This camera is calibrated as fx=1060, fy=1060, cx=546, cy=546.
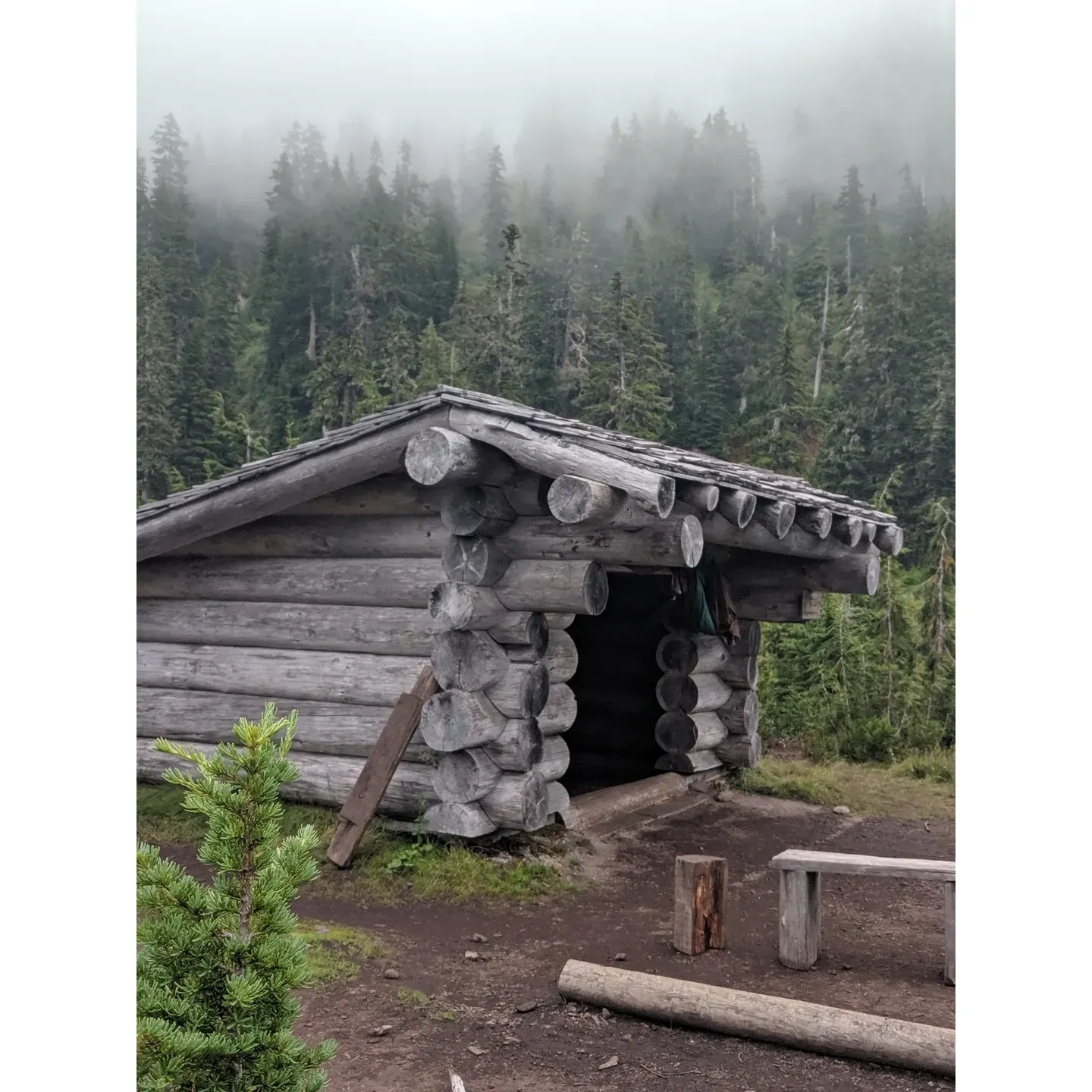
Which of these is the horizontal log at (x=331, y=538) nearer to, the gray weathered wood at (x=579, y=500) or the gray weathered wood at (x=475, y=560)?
the gray weathered wood at (x=475, y=560)

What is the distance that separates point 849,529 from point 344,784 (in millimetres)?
4332

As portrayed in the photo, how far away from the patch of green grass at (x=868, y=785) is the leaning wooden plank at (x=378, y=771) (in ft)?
14.3

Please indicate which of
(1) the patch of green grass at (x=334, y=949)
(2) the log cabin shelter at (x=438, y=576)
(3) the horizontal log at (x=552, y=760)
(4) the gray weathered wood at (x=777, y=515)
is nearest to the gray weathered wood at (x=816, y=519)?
(2) the log cabin shelter at (x=438, y=576)

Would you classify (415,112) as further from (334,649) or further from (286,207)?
(334,649)

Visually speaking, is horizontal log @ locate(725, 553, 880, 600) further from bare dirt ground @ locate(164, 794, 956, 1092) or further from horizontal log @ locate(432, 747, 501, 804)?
horizontal log @ locate(432, 747, 501, 804)

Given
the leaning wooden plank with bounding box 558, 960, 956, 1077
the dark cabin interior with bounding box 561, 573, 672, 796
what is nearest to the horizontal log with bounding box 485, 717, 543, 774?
the leaning wooden plank with bounding box 558, 960, 956, 1077

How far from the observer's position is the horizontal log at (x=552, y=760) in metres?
7.23

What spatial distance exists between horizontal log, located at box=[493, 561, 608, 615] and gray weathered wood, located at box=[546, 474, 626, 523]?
899 millimetres

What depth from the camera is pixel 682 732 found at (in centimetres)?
973

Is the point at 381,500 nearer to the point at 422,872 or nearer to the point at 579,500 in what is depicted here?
the point at 579,500

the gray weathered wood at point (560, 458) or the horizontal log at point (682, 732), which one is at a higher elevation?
the gray weathered wood at point (560, 458)

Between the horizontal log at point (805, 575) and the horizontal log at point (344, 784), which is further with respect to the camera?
the horizontal log at point (805, 575)

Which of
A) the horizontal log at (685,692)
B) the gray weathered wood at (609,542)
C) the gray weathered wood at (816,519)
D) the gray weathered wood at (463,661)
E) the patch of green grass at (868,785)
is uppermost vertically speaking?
the gray weathered wood at (816,519)
